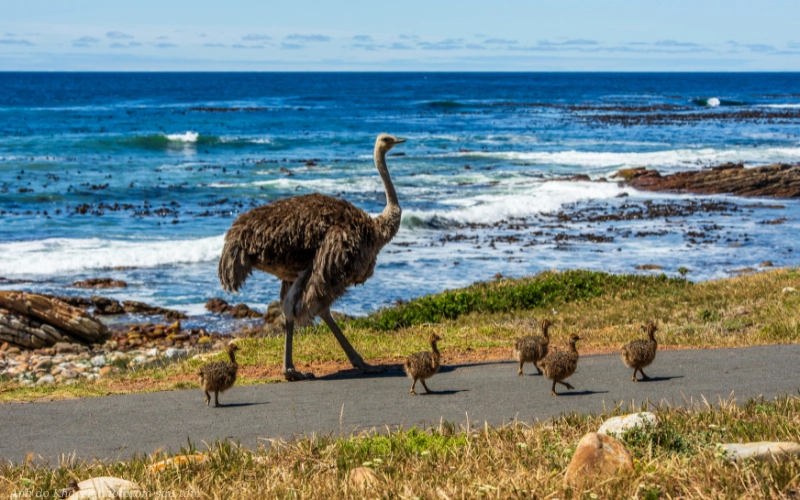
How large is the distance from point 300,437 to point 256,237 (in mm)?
3088

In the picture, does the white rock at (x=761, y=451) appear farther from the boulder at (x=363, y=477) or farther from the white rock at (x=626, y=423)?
the boulder at (x=363, y=477)

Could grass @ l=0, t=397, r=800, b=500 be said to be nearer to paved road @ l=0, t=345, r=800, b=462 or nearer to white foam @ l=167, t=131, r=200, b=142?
paved road @ l=0, t=345, r=800, b=462

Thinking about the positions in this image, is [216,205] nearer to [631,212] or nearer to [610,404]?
[631,212]

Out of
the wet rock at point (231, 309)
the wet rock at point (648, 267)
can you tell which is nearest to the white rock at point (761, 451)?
the wet rock at point (231, 309)

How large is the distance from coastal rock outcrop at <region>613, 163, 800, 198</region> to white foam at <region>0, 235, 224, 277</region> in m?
20.3

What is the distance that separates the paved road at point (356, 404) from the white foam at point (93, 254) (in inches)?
592

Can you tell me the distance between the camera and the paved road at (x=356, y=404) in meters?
7.50

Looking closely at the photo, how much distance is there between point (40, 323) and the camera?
1554cm

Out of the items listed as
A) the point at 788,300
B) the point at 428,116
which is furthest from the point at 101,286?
the point at 428,116

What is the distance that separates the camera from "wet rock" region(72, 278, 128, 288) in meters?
21.1

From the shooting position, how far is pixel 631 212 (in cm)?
3164

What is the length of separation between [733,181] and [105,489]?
35.1m

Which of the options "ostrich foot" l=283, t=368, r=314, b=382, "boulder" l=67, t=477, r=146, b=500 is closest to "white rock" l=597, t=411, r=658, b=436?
"boulder" l=67, t=477, r=146, b=500

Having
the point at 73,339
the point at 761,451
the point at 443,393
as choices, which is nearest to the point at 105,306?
the point at 73,339
